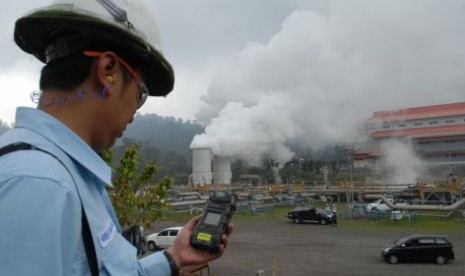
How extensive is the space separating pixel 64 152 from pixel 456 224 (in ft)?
92.8

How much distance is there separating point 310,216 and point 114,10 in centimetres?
2634

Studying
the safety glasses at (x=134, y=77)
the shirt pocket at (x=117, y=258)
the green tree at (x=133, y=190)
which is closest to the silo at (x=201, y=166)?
the green tree at (x=133, y=190)

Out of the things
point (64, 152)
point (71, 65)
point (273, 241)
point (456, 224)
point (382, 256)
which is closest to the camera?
point (64, 152)

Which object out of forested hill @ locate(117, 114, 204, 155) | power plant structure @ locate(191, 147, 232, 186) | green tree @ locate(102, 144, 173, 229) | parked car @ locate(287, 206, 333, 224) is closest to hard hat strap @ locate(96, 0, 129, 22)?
green tree @ locate(102, 144, 173, 229)

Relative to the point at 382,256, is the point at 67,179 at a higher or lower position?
higher

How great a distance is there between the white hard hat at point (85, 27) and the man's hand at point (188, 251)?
622mm

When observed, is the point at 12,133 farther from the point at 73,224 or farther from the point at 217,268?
the point at 217,268

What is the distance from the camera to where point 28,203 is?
775 millimetres

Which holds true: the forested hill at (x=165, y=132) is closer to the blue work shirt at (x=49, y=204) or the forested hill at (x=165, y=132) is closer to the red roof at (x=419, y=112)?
the red roof at (x=419, y=112)

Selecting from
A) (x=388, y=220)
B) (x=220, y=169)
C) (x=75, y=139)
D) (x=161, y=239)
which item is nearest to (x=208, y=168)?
(x=220, y=169)

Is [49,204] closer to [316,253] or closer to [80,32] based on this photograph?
[80,32]

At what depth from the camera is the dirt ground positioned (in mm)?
13961

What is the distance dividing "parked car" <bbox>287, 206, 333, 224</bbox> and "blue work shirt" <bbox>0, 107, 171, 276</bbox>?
85.0 feet

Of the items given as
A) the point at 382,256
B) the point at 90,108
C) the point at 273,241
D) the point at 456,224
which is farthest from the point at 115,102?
the point at 456,224
